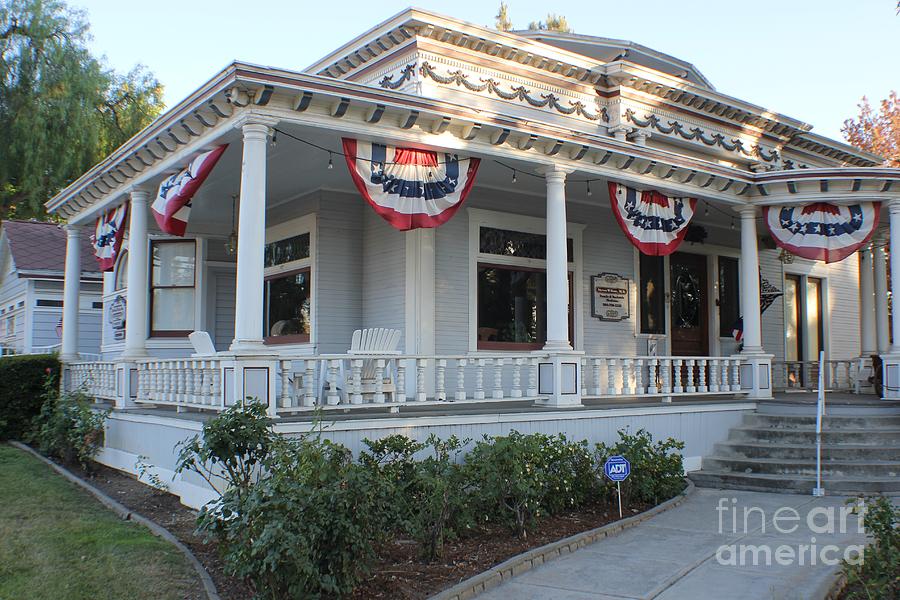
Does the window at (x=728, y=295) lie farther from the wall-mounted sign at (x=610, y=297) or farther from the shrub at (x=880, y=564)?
the shrub at (x=880, y=564)

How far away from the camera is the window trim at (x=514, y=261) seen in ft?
37.5

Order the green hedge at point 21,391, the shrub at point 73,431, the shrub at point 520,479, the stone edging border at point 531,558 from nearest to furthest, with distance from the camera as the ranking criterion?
the stone edging border at point 531,558 < the shrub at point 520,479 < the shrub at point 73,431 < the green hedge at point 21,391

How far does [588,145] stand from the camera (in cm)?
1005

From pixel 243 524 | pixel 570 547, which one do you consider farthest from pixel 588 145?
pixel 243 524

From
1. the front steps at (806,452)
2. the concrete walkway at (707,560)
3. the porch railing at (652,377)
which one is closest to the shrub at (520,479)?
the concrete walkway at (707,560)

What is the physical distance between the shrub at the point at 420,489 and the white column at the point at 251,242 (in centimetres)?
155

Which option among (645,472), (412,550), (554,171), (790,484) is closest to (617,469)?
(645,472)

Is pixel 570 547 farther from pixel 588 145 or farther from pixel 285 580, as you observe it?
pixel 588 145

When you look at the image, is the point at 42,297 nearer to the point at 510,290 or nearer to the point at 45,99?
the point at 45,99

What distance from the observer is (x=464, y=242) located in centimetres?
1148

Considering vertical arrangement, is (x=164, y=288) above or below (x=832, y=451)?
above

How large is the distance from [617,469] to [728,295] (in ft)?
28.3

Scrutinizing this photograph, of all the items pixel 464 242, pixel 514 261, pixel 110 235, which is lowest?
pixel 514 261

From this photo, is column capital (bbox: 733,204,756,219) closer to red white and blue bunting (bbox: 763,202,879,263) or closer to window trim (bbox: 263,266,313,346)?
red white and blue bunting (bbox: 763,202,879,263)
